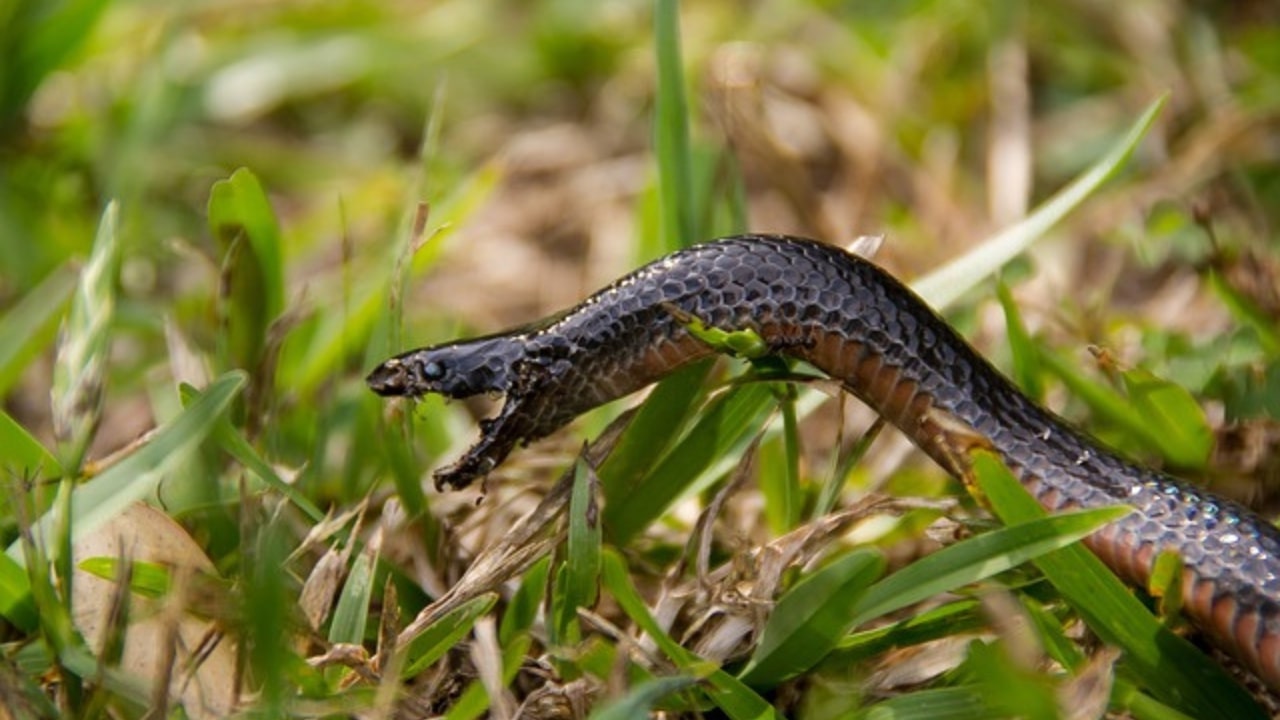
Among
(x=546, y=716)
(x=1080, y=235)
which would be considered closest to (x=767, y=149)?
(x=1080, y=235)

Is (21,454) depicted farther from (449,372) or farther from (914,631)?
(914,631)

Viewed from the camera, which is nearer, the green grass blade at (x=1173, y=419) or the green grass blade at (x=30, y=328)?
the green grass blade at (x=1173, y=419)

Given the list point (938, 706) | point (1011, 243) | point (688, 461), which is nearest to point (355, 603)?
point (688, 461)

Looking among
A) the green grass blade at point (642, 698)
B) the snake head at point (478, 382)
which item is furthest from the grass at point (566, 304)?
the snake head at point (478, 382)

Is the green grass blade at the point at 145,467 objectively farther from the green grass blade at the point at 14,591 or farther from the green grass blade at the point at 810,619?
the green grass blade at the point at 810,619

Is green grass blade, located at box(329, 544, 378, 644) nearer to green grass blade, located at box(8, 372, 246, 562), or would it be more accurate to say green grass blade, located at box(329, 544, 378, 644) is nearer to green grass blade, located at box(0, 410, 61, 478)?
green grass blade, located at box(8, 372, 246, 562)

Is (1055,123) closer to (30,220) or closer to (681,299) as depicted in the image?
(681,299)
